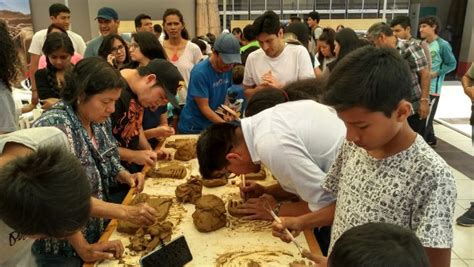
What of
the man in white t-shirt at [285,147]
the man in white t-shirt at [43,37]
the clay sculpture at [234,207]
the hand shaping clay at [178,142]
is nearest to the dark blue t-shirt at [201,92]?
the hand shaping clay at [178,142]

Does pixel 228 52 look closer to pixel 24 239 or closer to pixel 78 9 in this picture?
pixel 24 239

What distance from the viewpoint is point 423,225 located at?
992 millimetres

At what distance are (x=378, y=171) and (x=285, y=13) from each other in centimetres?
782

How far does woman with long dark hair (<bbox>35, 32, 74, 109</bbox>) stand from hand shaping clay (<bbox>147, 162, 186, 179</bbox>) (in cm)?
91

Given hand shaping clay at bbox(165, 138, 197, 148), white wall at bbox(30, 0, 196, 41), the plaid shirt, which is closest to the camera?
hand shaping clay at bbox(165, 138, 197, 148)

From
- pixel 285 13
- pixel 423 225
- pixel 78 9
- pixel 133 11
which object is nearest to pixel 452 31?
pixel 285 13

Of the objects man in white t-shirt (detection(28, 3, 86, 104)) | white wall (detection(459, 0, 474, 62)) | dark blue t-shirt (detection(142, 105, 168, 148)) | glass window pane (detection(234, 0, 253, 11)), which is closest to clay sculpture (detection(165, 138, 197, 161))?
dark blue t-shirt (detection(142, 105, 168, 148))

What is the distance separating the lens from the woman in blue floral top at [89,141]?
1.54 m

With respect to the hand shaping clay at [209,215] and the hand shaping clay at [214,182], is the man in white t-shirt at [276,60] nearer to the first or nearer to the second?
the hand shaping clay at [214,182]

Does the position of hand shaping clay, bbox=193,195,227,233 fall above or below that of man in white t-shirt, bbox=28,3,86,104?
below

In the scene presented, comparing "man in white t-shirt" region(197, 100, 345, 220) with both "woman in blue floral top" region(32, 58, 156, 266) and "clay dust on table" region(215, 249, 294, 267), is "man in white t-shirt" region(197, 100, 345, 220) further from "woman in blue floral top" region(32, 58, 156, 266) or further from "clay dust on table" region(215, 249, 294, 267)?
"woman in blue floral top" region(32, 58, 156, 266)

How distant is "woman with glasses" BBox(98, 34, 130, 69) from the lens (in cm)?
309

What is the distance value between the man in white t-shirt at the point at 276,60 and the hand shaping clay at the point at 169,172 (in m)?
1.07

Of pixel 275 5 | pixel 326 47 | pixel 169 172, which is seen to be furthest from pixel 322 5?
pixel 169 172
